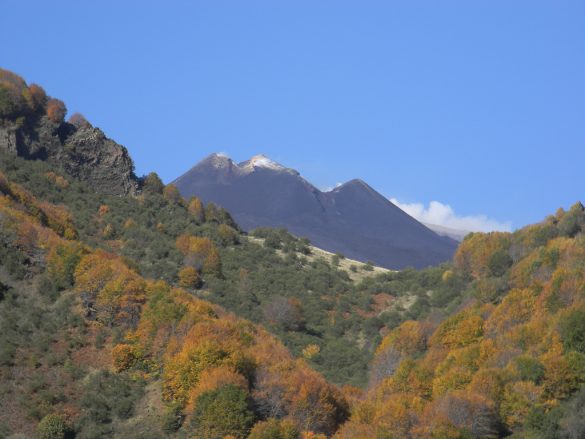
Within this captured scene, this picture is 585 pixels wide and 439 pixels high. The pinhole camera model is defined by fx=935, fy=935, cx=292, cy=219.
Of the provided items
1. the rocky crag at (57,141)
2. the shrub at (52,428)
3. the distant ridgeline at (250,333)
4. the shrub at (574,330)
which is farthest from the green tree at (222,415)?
the rocky crag at (57,141)

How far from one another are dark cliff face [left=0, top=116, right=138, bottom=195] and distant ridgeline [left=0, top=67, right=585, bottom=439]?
475 mm

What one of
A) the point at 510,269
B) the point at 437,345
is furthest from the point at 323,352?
the point at 510,269

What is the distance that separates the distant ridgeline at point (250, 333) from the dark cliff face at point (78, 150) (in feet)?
1.56

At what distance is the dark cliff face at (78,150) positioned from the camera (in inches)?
3482

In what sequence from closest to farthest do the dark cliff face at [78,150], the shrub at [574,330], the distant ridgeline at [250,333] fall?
1. the distant ridgeline at [250,333]
2. the shrub at [574,330]
3. the dark cliff face at [78,150]

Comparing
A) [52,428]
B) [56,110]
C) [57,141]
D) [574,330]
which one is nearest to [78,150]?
[57,141]

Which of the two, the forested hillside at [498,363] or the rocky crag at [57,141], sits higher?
the rocky crag at [57,141]

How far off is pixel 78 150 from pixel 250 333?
45974 millimetres

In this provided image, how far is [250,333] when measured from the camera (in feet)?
177

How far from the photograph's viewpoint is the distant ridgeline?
4488cm

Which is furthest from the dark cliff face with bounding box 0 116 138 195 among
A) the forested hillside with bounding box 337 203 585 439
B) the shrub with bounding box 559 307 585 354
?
the shrub with bounding box 559 307 585 354

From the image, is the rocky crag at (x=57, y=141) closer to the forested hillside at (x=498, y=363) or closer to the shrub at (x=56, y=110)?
the shrub at (x=56, y=110)

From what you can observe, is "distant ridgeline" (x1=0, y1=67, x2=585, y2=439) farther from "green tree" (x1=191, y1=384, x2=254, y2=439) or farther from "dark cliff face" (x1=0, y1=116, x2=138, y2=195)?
"dark cliff face" (x1=0, y1=116, x2=138, y2=195)

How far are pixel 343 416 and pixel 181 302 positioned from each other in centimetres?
1167
